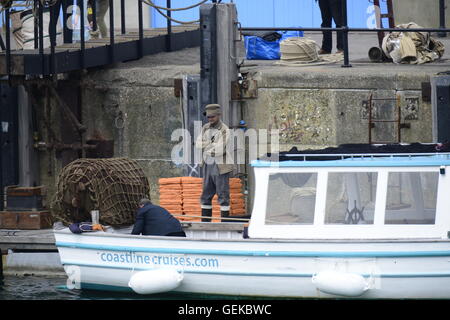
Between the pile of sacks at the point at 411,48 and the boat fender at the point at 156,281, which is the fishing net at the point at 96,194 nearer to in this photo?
the boat fender at the point at 156,281

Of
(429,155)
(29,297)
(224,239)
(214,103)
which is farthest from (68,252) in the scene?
(429,155)

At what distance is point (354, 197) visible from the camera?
15219mm

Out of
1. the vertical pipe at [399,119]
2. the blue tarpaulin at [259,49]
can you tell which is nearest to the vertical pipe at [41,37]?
the blue tarpaulin at [259,49]

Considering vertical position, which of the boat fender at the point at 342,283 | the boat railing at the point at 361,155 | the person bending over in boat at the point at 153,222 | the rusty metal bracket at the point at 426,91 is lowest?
the boat fender at the point at 342,283

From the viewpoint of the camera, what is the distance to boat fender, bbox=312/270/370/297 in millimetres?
14992

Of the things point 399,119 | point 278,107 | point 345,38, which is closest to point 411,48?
point 345,38

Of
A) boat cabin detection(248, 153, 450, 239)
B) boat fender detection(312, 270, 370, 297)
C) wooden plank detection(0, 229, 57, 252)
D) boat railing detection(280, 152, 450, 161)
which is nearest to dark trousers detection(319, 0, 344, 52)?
boat railing detection(280, 152, 450, 161)

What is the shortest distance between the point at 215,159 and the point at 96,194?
5.43 ft

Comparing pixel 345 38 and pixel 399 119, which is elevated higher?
pixel 345 38

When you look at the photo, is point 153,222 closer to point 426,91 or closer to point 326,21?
point 426,91

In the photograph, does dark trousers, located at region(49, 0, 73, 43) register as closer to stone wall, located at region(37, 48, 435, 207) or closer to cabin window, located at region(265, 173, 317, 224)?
stone wall, located at region(37, 48, 435, 207)

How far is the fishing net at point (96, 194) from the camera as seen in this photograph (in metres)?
17.0

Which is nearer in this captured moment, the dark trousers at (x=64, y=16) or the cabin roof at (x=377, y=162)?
the cabin roof at (x=377, y=162)

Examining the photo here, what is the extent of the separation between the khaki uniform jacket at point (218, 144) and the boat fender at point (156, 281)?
215 cm
